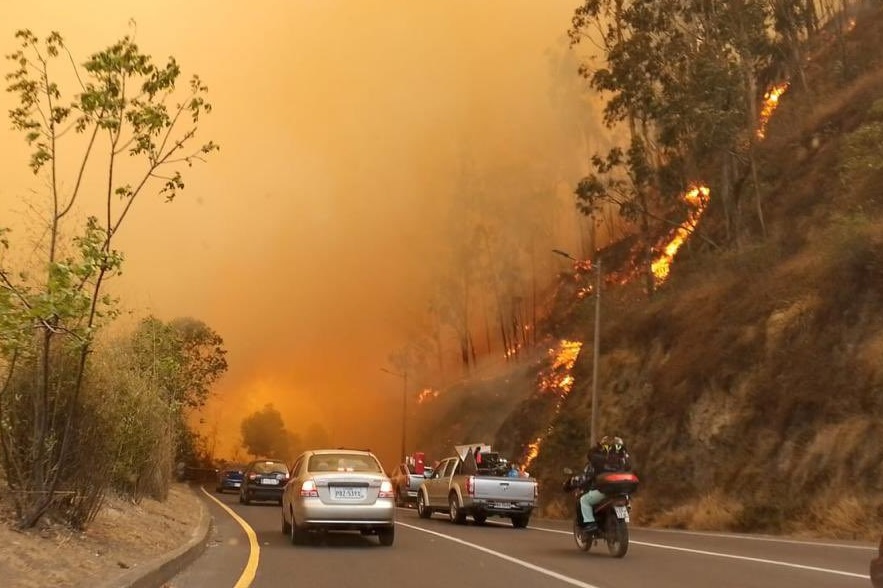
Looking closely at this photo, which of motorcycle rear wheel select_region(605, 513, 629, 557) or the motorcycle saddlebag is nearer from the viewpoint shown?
the motorcycle saddlebag

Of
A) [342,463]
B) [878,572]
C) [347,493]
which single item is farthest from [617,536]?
[878,572]

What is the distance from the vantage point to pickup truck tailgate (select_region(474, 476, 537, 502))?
837 inches

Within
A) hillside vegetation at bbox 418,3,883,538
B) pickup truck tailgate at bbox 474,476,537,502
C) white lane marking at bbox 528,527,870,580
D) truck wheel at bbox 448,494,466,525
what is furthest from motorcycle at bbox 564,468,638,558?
truck wheel at bbox 448,494,466,525

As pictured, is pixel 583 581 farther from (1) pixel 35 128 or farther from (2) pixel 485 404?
(2) pixel 485 404

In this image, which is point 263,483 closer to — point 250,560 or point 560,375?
point 250,560

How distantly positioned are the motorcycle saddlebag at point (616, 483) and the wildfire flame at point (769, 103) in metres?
37.7

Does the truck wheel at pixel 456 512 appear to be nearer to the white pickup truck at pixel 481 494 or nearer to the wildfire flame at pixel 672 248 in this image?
the white pickup truck at pixel 481 494

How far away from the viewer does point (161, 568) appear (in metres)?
10.0

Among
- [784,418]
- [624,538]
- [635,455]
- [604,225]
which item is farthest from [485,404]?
[624,538]

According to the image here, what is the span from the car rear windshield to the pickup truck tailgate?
615cm

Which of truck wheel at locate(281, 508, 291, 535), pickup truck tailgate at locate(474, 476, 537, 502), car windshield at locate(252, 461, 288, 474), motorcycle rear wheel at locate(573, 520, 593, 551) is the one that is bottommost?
motorcycle rear wheel at locate(573, 520, 593, 551)

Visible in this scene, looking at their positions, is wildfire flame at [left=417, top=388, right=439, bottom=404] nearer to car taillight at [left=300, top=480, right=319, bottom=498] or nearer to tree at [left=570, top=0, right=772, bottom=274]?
tree at [left=570, top=0, right=772, bottom=274]

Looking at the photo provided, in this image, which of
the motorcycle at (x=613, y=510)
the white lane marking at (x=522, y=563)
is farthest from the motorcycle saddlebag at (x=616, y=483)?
the white lane marking at (x=522, y=563)

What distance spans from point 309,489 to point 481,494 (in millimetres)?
7702
